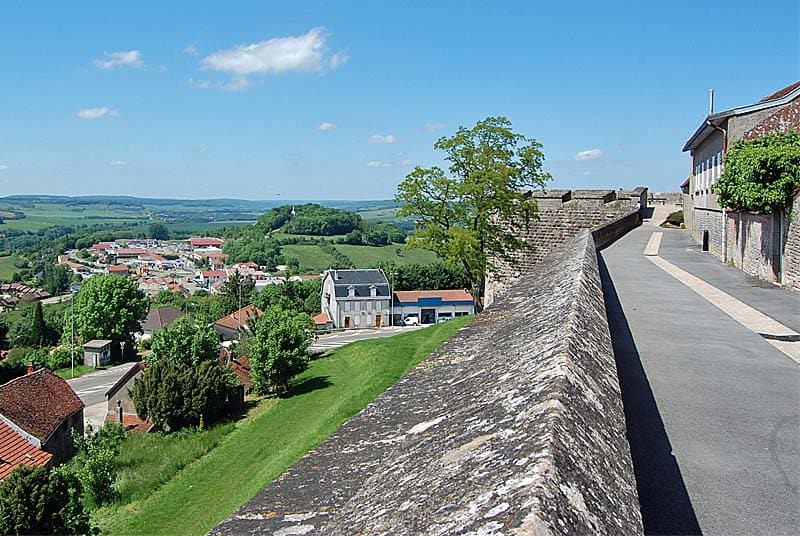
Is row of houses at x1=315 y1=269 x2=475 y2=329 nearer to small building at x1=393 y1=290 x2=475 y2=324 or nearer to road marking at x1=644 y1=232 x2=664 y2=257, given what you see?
small building at x1=393 y1=290 x2=475 y2=324

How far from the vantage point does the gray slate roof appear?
246 feet

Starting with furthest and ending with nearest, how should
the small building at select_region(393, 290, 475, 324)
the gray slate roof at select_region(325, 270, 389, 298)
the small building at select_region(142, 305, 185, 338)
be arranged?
the small building at select_region(142, 305, 185, 338)
the small building at select_region(393, 290, 475, 324)
the gray slate roof at select_region(325, 270, 389, 298)

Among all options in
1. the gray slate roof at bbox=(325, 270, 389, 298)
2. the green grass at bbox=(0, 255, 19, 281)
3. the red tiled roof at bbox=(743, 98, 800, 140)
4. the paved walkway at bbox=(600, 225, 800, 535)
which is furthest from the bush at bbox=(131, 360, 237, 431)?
the green grass at bbox=(0, 255, 19, 281)

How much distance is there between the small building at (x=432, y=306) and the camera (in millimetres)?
77188

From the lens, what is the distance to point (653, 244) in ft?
69.5

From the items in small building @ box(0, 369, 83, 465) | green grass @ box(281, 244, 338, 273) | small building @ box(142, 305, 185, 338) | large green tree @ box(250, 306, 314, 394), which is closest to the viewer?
small building @ box(0, 369, 83, 465)

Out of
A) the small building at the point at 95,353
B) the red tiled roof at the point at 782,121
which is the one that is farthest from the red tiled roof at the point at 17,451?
the small building at the point at 95,353

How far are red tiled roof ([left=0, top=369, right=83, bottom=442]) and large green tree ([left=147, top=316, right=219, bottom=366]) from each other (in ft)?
16.3

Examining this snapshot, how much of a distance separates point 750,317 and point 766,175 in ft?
16.3

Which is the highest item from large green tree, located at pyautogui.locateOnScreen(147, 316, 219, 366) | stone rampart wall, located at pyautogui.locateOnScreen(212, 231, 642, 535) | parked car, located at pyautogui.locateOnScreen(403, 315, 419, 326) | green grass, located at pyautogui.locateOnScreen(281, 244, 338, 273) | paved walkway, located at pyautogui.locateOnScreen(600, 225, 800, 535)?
stone rampart wall, located at pyautogui.locateOnScreen(212, 231, 642, 535)

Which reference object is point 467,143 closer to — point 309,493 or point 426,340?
point 426,340

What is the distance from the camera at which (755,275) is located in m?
13.7

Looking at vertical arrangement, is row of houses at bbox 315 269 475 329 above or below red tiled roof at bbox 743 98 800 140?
below

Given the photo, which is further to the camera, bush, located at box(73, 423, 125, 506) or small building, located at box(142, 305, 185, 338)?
small building, located at box(142, 305, 185, 338)
